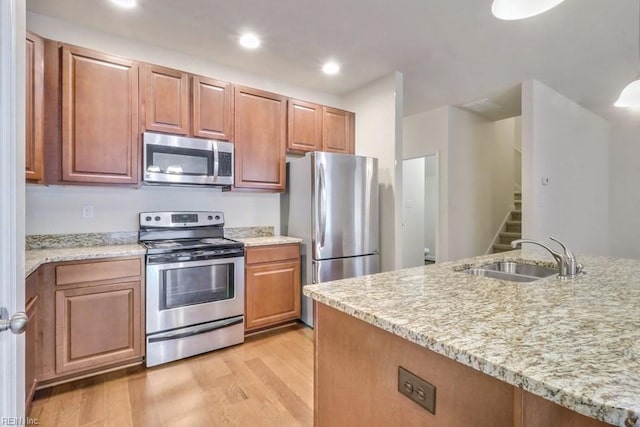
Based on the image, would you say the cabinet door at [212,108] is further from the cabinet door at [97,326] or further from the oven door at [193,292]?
the cabinet door at [97,326]

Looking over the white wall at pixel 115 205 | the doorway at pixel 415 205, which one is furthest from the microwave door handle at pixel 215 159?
the doorway at pixel 415 205

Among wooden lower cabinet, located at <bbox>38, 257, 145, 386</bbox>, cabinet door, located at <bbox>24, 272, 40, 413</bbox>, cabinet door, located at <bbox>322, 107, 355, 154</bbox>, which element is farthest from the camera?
cabinet door, located at <bbox>322, 107, 355, 154</bbox>

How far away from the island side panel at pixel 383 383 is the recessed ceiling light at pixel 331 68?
2.70 metres

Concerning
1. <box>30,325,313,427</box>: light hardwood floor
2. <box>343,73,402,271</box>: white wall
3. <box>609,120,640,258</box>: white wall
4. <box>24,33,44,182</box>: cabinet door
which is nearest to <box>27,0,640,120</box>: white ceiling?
<box>343,73,402,271</box>: white wall

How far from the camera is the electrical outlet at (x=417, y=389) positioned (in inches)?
31.3

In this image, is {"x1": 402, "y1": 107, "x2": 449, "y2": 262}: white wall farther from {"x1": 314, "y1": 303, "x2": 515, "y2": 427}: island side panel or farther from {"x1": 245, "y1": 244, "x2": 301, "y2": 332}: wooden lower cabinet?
{"x1": 314, "y1": 303, "x2": 515, "y2": 427}: island side panel

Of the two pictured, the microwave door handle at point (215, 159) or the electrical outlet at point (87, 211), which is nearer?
the electrical outlet at point (87, 211)

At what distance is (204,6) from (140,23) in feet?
2.04

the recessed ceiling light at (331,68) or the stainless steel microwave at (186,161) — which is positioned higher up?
the recessed ceiling light at (331,68)

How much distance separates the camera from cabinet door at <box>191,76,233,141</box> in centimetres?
276

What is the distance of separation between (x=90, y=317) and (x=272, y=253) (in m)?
1.41

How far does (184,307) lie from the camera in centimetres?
246

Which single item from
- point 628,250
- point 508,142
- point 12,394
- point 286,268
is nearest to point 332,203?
point 286,268

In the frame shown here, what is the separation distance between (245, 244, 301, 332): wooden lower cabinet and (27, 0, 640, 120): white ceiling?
186 cm
